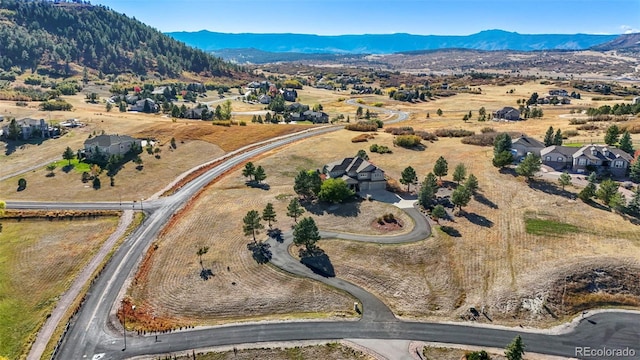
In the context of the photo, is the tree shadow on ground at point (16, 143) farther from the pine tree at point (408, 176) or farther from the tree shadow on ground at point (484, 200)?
the tree shadow on ground at point (484, 200)

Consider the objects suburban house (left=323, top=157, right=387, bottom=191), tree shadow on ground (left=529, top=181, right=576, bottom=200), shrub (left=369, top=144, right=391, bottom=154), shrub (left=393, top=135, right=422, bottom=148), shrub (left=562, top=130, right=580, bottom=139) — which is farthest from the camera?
shrub (left=562, top=130, right=580, bottom=139)

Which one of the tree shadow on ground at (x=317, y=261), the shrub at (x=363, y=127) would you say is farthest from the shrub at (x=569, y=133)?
the tree shadow on ground at (x=317, y=261)

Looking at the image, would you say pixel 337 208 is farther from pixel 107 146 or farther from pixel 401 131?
pixel 107 146

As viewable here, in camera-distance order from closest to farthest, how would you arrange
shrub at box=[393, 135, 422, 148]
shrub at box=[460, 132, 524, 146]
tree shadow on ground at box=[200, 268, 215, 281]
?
tree shadow on ground at box=[200, 268, 215, 281], shrub at box=[393, 135, 422, 148], shrub at box=[460, 132, 524, 146]

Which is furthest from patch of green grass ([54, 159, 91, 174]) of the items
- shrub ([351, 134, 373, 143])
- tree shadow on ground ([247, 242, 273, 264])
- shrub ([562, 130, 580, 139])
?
shrub ([562, 130, 580, 139])

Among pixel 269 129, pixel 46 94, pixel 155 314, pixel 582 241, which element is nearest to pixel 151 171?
pixel 269 129

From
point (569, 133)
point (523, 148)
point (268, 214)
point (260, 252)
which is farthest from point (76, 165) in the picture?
point (569, 133)

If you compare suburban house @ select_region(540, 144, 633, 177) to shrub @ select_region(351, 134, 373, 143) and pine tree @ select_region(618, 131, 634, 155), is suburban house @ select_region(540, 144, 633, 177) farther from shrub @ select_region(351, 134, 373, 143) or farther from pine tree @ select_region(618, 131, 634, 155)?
shrub @ select_region(351, 134, 373, 143)
